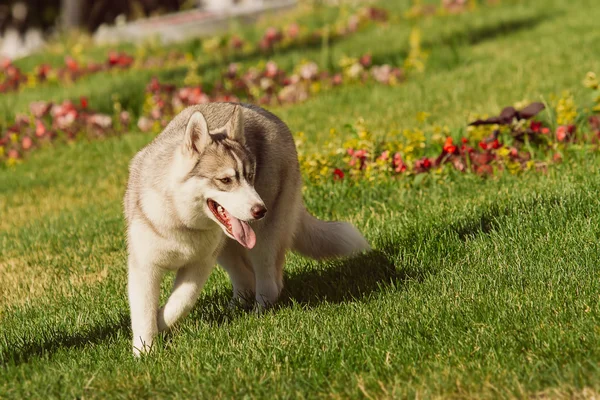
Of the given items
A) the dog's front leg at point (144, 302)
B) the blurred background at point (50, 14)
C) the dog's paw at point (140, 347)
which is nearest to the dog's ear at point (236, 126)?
the dog's front leg at point (144, 302)

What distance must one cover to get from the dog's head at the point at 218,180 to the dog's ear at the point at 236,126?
15 centimetres

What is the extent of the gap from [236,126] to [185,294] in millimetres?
907

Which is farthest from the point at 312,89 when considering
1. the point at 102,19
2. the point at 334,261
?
the point at 102,19

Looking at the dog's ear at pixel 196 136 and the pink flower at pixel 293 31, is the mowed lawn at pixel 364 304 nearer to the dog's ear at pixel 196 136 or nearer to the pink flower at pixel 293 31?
the dog's ear at pixel 196 136

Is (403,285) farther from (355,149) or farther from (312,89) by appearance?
(312,89)

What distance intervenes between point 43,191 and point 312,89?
3.65 m

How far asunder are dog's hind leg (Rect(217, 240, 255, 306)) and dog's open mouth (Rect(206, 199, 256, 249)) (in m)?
0.87

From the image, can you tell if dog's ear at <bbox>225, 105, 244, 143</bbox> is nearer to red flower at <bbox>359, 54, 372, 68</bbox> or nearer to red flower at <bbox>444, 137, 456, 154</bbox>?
red flower at <bbox>444, 137, 456, 154</bbox>

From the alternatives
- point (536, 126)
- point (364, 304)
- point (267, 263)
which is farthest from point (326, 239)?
point (536, 126)

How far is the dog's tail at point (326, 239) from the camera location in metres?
5.09

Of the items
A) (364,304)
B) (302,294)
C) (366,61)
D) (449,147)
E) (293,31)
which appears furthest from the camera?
(293,31)

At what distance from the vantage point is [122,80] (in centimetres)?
1178

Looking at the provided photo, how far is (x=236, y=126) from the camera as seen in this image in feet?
14.5

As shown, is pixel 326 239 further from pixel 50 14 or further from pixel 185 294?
pixel 50 14
